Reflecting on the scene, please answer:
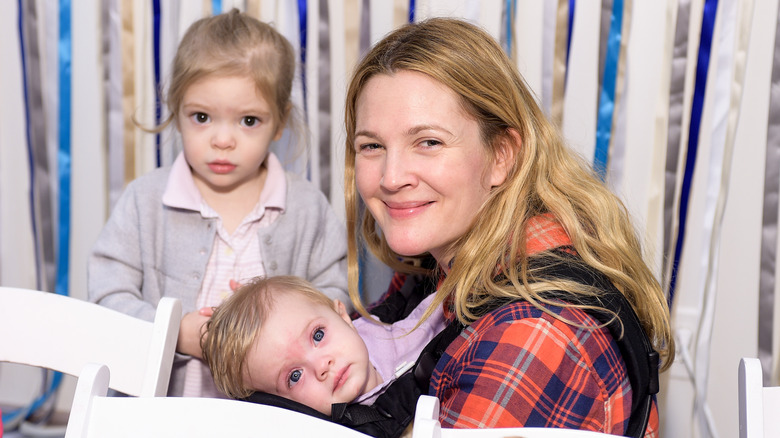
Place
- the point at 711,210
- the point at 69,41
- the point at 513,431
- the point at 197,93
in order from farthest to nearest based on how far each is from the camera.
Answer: the point at 69,41
the point at 711,210
the point at 197,93
the point at 513,431

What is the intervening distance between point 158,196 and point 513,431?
3.93ft

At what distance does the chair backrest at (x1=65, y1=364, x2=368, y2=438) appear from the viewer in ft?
2.89

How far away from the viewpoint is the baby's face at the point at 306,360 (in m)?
1.38

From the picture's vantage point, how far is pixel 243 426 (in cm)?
90

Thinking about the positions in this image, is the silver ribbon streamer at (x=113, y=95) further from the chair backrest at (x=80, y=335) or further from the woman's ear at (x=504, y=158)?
the woman's ear at (x=504, y=158)

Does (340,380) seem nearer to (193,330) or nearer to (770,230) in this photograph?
(193,330)

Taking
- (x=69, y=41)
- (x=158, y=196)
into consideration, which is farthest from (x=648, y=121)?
(x=69, y=41)

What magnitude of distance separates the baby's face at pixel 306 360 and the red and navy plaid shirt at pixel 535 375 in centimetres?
32

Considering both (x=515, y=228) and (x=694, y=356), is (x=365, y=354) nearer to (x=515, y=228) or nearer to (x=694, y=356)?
(x=515, y=228)

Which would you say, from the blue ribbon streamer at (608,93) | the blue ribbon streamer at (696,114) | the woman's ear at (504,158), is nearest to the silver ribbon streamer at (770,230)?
the blue ribbon streamer at (696,114)

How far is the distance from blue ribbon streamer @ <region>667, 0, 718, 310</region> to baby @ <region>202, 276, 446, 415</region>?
3.03 feet

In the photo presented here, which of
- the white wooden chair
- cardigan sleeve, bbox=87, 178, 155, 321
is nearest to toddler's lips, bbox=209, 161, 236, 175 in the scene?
cardigan sleeve, bbox=87, 178, 155, 321

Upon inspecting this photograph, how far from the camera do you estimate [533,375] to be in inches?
40.0

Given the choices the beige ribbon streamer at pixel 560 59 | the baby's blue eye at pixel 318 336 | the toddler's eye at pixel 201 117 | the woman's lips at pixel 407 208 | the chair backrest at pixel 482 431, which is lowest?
the baby's blue eye at pixel 318 336
